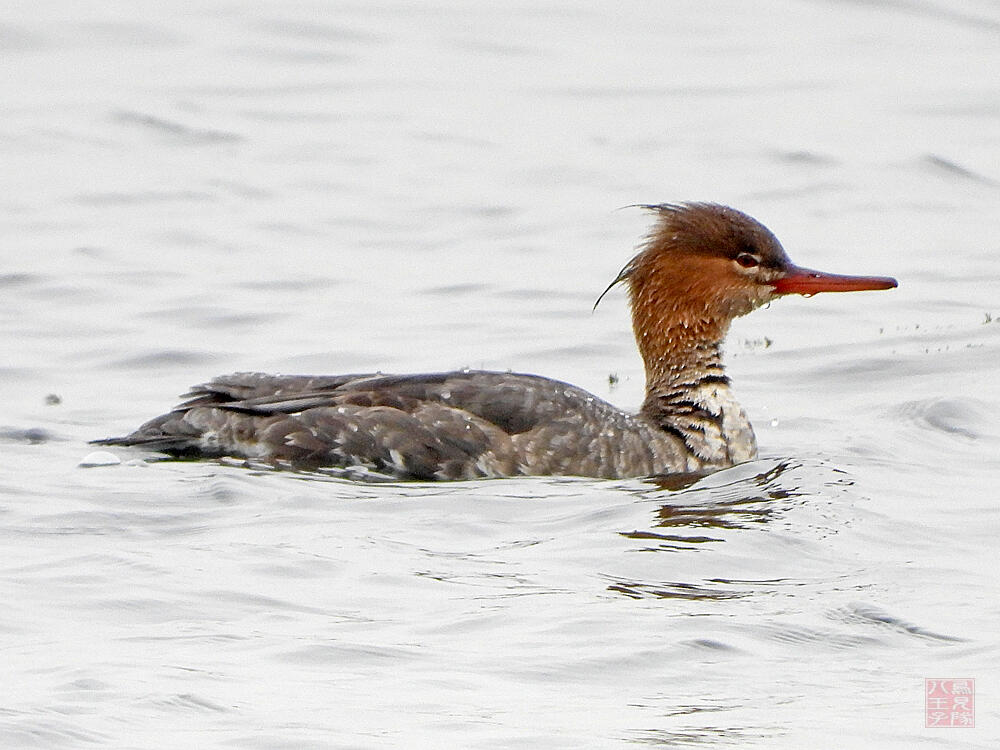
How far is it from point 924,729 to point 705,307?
4649mm

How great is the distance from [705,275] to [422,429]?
5.92 ft

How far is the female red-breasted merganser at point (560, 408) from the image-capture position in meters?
9.43

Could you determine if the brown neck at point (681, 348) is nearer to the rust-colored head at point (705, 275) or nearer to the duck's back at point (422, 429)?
the rust-colored head at point (705, 275)

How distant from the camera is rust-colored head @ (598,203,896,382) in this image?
1016 cm

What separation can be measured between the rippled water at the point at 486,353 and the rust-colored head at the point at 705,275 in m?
0.79

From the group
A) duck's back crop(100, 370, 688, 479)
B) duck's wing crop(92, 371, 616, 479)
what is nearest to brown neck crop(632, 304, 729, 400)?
duck's back crop(100, 370, 688, 479)

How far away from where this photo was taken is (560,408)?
9602 millimetres

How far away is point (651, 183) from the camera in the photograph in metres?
17.0

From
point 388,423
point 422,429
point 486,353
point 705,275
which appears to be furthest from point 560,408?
point 486,353

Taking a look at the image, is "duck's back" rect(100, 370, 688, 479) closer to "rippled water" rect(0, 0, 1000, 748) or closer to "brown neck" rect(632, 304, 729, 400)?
"rippled water" rect(0, 0, 1000, 748)

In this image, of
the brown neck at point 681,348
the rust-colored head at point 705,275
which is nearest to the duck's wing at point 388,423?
the brown neck at point 681,348

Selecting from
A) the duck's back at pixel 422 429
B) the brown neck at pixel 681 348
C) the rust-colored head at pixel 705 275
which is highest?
the rust-colored head at pixel 705 275

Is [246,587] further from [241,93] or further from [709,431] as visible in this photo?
[241,93]

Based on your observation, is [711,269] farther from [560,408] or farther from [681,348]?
[560,408]
